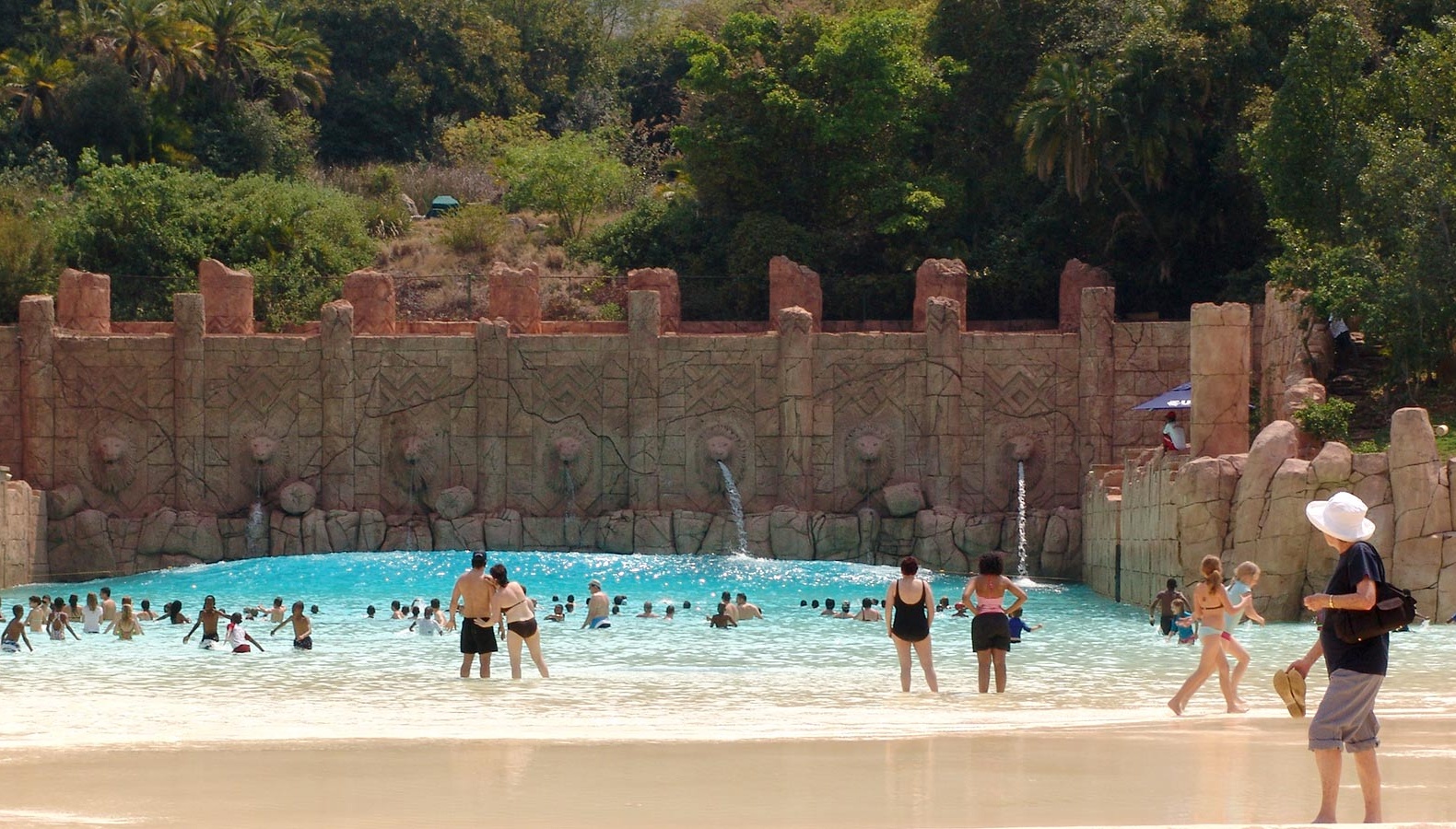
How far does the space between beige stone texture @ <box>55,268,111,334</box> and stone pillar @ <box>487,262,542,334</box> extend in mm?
7203

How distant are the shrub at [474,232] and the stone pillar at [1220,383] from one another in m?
26.6

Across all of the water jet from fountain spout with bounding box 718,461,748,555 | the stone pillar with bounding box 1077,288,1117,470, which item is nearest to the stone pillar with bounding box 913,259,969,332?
the stone pillar with bounding box 1077,288,1117,470

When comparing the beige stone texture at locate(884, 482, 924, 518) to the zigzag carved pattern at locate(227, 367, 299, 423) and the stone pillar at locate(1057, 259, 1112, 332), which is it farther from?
the zigzag carved pattern at locate(227, 367, 299, 423)

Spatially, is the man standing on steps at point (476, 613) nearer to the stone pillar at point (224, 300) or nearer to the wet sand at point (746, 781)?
the wet sand at point (746, 781)

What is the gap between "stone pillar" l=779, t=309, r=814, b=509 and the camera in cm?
3550

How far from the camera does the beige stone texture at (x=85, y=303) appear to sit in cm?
3784

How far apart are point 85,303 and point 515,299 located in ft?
26.1

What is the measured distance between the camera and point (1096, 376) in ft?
116

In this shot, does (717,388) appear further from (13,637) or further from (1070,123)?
(13,637)

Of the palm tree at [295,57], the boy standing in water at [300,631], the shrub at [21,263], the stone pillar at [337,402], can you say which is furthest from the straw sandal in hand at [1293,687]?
the palm tree at [295,57]

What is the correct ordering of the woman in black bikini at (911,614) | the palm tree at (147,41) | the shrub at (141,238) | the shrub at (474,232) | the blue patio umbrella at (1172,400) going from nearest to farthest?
1. the woman in black bikini at (911,614)
2. the blue patio umbrella at (1172,400)
3. the shrub at (141,238)
4. the shrub at (474,232)
5. the palm tree at (147,41)

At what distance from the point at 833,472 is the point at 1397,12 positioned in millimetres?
13116

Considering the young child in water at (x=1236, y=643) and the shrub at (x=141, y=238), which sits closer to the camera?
the young child in water at (x=1236, y=643)

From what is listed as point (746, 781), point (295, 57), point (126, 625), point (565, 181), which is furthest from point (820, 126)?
point (746, 781)
